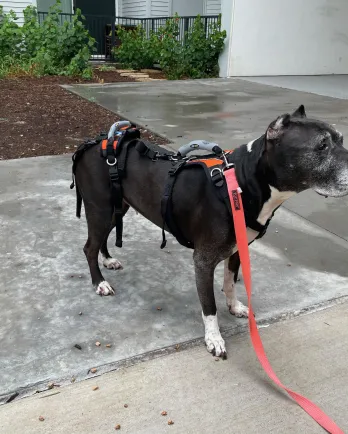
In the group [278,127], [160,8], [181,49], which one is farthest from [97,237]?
[160,8]

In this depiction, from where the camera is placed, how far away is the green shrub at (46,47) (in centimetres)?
1280

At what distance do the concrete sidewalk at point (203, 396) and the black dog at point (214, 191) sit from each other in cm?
22

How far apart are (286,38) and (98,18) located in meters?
6.67

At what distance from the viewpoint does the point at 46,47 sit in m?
13.1

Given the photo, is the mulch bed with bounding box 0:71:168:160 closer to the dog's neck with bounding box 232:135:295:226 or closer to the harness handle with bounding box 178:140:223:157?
the harness handle with bounding box 178:140:223:157

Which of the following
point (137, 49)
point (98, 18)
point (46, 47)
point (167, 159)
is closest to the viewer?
point (167, 159)

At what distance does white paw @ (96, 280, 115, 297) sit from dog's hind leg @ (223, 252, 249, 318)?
84 centimetres

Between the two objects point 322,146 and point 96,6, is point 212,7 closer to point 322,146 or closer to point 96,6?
point 96,6

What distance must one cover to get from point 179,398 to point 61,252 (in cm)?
193

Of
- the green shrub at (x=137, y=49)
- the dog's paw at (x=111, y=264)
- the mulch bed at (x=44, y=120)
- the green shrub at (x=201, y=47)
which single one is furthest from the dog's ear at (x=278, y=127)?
the green shrub at (x=137, y=49)

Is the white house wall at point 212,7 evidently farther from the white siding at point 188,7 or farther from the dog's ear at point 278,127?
the dog's ear at point 278,127

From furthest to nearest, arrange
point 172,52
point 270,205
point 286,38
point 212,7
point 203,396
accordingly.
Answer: point 212,7
point 286,38
point 172,52
point 270,205
point 203,396

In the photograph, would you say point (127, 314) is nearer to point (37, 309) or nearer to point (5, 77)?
point (37, 309)

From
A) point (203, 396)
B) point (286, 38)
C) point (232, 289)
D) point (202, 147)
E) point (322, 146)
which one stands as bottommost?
point (203, 396)
